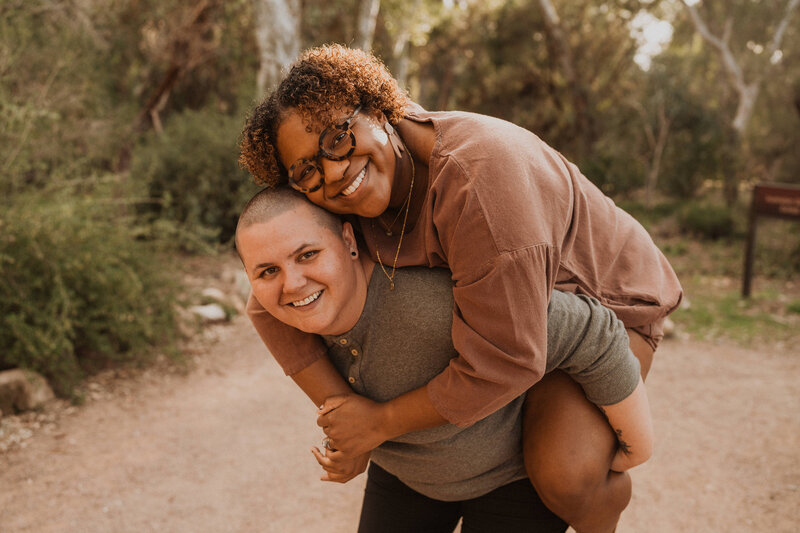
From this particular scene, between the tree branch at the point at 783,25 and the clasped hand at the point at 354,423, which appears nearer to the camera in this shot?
the clasped hand at the point at 354,423

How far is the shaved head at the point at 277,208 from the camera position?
1.61m

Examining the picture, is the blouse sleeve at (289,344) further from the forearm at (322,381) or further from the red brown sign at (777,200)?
the red brown sign at (777,200)

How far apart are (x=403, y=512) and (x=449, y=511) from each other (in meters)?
0.14

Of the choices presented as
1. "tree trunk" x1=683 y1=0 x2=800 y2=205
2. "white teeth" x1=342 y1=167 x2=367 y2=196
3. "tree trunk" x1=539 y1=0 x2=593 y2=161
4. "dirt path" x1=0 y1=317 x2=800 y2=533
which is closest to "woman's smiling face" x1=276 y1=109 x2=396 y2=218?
"white teeth" x1=342 y1=167 x2=367 y2=196

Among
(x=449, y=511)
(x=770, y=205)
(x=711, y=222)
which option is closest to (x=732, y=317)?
(x=770, y=205)

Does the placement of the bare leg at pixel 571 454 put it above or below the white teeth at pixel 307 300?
below

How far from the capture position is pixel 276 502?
3564 mm

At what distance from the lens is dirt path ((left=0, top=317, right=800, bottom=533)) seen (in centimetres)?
340

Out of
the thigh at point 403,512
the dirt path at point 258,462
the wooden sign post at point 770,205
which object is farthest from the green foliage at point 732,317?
the thigh at point 403,512

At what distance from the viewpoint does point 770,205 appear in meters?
7.18

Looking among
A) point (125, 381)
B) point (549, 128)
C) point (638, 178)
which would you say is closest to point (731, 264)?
point (638, 178)

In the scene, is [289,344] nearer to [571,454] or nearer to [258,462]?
[571,454]

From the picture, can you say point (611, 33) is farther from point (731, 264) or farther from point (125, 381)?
point (125, 381)

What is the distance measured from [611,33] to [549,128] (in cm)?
326
